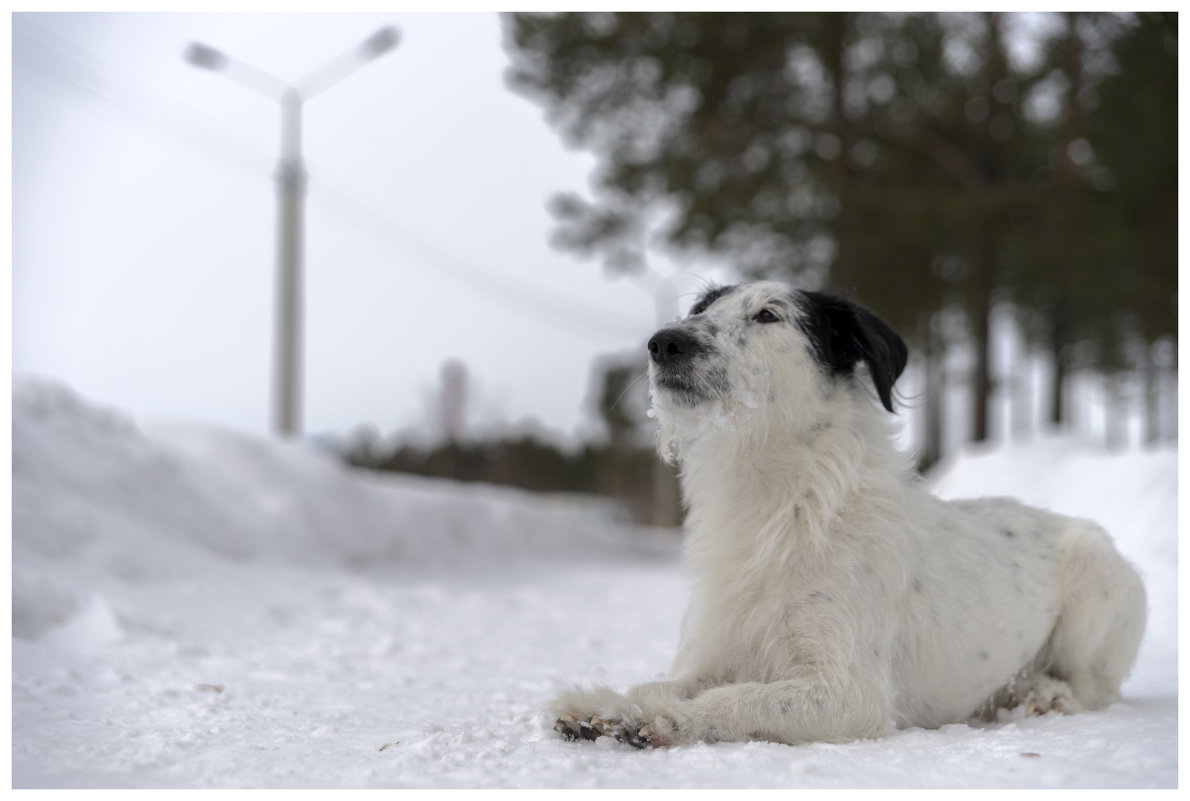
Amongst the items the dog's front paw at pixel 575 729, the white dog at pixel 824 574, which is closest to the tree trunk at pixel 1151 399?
the white dog at pixel 824 574

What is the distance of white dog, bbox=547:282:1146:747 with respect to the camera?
3387 mm

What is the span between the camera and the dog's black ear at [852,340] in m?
3.92

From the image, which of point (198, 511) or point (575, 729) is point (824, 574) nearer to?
point (575, 729)

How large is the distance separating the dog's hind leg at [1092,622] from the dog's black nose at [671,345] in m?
2.10

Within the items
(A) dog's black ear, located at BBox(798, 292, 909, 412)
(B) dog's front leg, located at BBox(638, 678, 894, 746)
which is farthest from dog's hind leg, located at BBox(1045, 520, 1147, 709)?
(B) dog's front leg, located at BBox(638, 678, 894, 746)

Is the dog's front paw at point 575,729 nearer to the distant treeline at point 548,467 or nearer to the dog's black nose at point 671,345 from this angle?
the dog's black nose at point 671,345

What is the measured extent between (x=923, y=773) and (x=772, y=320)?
70.6 inches

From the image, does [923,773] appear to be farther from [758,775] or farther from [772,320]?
[772,320]

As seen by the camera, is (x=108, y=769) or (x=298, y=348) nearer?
(x=108, y=769)

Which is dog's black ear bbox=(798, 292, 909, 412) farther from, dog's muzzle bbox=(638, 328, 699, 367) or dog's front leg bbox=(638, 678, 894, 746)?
dog's front leg bbox=(638, 678, 894, 746)

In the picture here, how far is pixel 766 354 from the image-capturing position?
3.79 m

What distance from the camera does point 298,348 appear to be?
53.4 feet

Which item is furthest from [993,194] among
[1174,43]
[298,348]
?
[298,348]

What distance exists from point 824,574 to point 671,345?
3.42 ft
